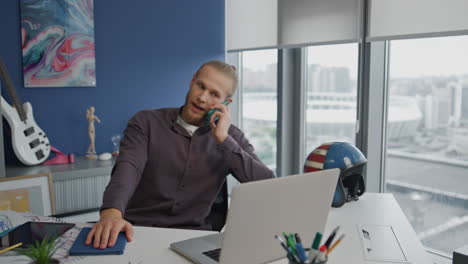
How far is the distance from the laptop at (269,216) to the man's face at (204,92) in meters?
0.74

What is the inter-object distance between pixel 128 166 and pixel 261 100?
2399 millimetres

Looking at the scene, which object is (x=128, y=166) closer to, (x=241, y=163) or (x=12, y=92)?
(x=241, y=163)

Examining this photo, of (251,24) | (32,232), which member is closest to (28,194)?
(32,232)

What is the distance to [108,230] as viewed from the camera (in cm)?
131

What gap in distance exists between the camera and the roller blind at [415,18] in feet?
7.09

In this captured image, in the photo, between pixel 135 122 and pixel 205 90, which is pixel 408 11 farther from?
pixel 135 122

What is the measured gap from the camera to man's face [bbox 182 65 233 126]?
1858 millimetres

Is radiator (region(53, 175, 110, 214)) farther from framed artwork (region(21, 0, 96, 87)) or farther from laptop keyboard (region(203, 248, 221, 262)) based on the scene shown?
laptop keyboard (region(203, 248, 221, 262))

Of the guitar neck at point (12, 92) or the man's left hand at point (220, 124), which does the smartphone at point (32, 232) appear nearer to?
the man's left hand at point (220, 124)

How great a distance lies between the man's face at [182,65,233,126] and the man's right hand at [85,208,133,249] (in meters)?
0.61

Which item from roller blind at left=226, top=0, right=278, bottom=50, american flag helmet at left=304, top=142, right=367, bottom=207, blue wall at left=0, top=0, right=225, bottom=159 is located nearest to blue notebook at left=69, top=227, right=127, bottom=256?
american flag helmet at left=304, top=142, right=367, bottom=207

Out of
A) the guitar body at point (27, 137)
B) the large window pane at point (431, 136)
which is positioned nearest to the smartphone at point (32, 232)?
the guitar body at point (27, 137)

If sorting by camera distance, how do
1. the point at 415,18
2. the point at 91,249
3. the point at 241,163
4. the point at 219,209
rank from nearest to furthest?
the point at 91,249
the point at 241,163
the point at 219,209
the point at 415,18

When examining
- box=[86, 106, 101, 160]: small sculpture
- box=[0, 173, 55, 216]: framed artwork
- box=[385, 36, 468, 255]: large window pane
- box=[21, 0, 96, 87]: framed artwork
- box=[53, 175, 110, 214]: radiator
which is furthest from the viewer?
box=[86, 106, 101, 160]: small sculpture
